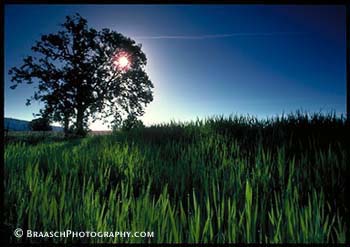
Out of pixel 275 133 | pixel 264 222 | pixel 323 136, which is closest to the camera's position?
pixel 264 222

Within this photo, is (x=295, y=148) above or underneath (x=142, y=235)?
above

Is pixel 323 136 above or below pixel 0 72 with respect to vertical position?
below

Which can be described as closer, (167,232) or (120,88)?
(167,232)

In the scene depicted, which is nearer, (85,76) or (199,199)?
(199,199)

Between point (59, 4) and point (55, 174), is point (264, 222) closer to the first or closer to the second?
point (55, 174)

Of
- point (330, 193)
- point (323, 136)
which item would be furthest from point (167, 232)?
point (323, 136)

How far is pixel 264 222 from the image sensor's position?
99cm

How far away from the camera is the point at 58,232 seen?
3.22ft

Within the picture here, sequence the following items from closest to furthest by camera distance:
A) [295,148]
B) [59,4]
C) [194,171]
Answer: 1. [59,4]
2. [194,171]
3. [295,148]

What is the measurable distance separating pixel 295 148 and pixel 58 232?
1.66 meters

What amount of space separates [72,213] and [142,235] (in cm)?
34

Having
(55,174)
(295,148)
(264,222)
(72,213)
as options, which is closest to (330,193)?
(264,222)

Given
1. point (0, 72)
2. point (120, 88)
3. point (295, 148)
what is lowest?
point (295, 148)

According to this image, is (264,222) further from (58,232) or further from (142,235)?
(58,232)
